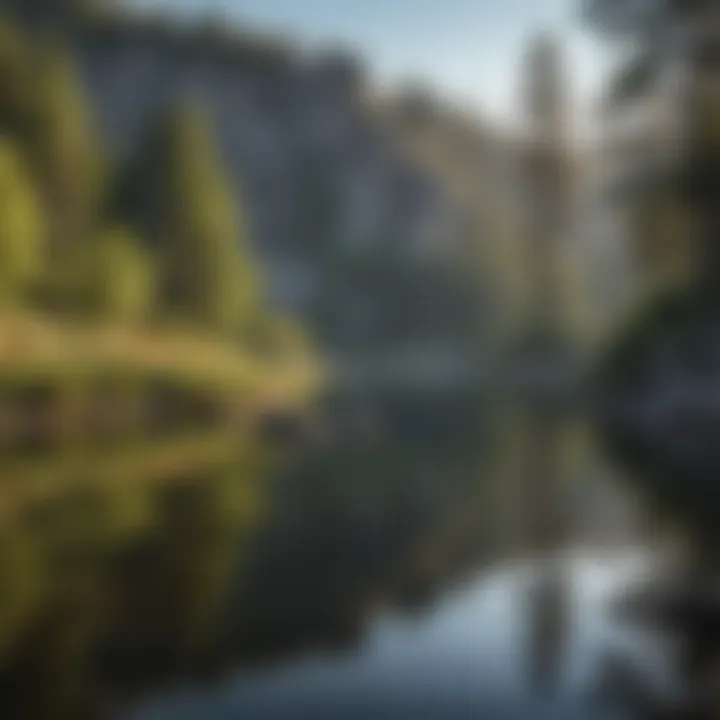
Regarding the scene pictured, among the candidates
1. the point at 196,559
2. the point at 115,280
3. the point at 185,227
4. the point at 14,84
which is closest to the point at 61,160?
the point at 14,84

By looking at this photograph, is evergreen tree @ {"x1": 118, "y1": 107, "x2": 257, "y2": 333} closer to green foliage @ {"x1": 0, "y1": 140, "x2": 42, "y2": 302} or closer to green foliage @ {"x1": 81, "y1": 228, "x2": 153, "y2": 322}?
green foliage @ {"x1": 81, "y1": 228, "x2": 153, "y2": 322}

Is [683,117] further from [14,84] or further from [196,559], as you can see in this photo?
[196,559]

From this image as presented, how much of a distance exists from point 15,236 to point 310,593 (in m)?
23.8

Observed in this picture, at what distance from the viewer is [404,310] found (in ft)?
324

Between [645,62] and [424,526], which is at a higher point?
[645,62]

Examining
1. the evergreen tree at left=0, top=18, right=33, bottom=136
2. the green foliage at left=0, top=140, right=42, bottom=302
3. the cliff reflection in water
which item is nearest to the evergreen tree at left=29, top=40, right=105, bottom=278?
the evergreen tree at left=0, top=18, right=33, bottom=136

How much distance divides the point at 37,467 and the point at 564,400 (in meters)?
31.5

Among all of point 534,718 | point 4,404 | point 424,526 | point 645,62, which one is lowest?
point 534,718

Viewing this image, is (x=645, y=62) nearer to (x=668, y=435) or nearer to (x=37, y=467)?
(x=668, y=435)

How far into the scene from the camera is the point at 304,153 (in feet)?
372

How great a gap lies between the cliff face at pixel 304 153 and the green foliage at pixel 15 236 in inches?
2295

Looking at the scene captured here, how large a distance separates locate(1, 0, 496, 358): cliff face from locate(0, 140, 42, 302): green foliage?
58.3 metres

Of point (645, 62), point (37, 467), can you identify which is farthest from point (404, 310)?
point (37, 467)

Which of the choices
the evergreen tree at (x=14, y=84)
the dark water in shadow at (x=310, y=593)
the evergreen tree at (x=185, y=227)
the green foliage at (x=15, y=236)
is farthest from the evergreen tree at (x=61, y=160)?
the dark water in shadow at (x=310, y=593)
